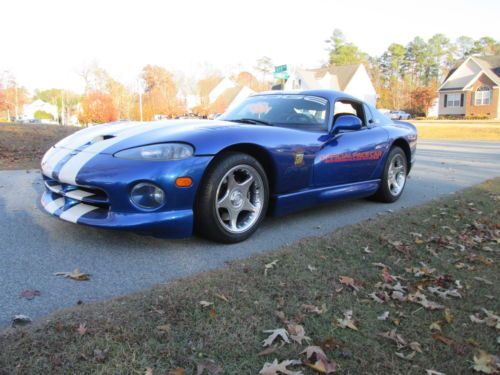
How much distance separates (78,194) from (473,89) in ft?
180

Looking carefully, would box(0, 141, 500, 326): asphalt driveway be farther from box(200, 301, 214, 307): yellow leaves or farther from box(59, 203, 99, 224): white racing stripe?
box(200, 301, 214, 307): yellow leaves

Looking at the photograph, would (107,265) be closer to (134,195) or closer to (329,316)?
(134,195)

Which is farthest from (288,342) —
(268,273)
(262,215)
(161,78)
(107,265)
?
(161,78)

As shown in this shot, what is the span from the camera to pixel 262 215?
3729 mm

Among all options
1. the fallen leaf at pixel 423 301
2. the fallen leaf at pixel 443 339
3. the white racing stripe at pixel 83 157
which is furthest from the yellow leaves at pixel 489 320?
the white racing stripe at pixel 83 157

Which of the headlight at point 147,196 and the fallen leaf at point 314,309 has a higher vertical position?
the headlight at point 147,196

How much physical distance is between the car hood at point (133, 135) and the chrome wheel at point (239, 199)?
412mm

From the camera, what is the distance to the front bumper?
→ 3.01 meters

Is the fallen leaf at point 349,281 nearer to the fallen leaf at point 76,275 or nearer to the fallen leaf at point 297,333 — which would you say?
the fallen leaf at point 297,333

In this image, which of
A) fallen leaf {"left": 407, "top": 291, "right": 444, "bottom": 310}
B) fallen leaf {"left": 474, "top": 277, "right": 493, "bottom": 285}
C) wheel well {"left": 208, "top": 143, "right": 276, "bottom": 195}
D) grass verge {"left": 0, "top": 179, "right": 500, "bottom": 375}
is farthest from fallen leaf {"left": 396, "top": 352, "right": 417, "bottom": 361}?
wheel well {"left": 208, "top": 143, "right": 276, "bottom": 195}

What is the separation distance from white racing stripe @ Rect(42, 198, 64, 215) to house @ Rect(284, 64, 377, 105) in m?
50.4

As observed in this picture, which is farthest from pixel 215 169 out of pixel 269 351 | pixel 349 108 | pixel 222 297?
pixel 349 108

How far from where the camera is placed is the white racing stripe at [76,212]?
3.11m

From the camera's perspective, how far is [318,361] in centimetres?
193
